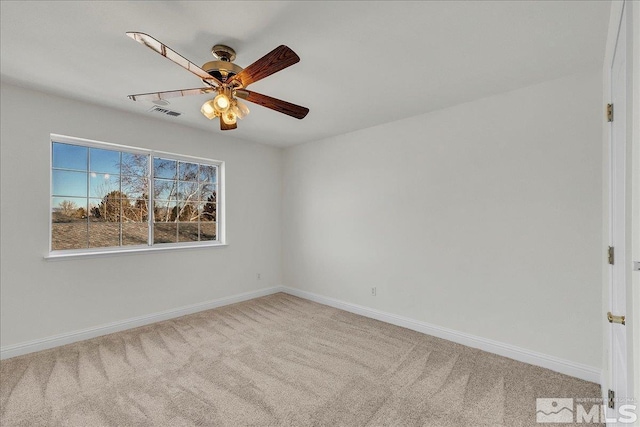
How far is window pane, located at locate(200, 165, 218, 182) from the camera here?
426cm

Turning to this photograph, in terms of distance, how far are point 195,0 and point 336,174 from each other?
9.48ft

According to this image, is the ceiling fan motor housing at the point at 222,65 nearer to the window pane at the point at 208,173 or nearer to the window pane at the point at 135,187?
the window pane at the point at 135,187

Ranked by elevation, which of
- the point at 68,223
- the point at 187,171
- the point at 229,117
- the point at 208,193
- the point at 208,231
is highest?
the point at 229,117

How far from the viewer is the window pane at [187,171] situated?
4039 mm

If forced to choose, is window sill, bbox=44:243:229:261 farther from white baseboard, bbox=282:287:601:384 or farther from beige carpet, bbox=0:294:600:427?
white baseboard, bbox=282:287:601:384

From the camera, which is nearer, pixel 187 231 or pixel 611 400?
pixel 611 400

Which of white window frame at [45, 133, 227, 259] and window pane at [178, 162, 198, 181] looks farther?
window pane at [178, 162, 198, 181]

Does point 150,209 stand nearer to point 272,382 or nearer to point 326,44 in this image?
point 272,382

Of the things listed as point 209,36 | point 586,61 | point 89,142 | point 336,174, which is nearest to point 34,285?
point 89,142

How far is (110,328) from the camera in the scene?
3.24 m

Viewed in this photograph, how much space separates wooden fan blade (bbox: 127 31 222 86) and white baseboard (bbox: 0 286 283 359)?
295cm

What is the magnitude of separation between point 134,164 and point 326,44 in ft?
9.49

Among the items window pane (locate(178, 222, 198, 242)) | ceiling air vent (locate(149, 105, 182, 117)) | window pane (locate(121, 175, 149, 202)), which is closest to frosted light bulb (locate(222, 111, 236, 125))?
ceiling air vent (locate(149, 105, 182, 117))

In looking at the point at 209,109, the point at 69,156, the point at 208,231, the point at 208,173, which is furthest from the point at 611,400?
the point at 69,156
